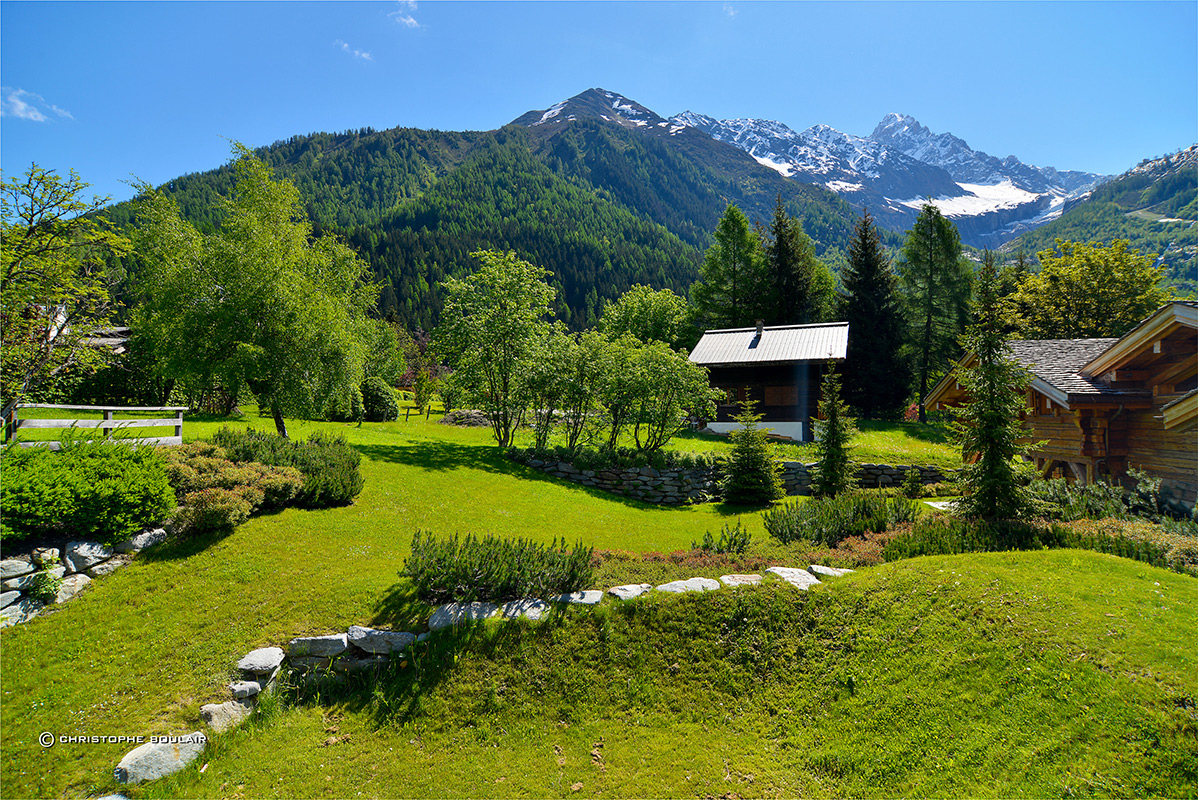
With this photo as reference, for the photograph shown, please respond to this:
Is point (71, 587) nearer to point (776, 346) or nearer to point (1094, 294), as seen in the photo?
point (776, 346)

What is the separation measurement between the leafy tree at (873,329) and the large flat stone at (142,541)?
4139 cm

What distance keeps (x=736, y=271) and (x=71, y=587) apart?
45622 mm

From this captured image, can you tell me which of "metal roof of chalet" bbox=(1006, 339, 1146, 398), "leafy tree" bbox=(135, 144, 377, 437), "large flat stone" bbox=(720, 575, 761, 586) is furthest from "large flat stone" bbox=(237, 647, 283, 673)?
"metal roof of chalet" bbox=(1006, 339, 1146, 398)

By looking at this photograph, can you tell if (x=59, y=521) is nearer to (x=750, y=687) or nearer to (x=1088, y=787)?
(x=750, y=687)

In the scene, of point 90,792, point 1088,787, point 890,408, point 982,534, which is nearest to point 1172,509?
point 982,534

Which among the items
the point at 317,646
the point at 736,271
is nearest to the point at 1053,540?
the point at 317,646

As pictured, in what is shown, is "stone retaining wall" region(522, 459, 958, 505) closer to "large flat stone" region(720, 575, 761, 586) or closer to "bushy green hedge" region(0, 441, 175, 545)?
"large flat stone" region(720, 575, 761, 586)

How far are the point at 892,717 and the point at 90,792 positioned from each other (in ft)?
31.0

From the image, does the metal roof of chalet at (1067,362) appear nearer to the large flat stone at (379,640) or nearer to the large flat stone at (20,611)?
the large flat stone at (379,640)

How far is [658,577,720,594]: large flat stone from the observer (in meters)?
8.96

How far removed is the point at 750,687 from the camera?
7367 millimetres

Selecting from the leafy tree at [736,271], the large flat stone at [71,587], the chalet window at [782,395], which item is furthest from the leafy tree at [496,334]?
the leafy tree at [736,271]

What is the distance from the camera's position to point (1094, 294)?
32969 mm

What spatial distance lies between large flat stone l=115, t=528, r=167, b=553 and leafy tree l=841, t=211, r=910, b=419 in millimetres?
41386
